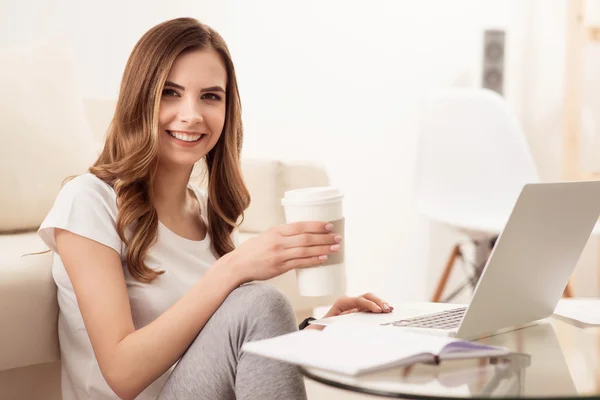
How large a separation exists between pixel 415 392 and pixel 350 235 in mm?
2718

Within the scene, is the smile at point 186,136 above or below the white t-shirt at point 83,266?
above

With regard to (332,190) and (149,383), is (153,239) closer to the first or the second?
(149,383)

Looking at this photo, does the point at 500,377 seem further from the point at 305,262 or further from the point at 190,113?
the point at 190,113

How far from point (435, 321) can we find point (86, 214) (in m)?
0.56

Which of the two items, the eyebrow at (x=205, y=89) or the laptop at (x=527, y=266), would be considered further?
the eyebrow at (x=205, y=89)

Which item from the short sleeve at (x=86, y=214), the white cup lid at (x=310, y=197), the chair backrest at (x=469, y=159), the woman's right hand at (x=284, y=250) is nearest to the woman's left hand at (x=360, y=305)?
the woman's right hand at (x=284, y=250)

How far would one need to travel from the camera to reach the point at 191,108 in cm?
138

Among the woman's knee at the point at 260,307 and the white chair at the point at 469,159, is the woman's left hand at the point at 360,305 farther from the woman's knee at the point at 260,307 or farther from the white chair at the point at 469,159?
the white chair at the point at 469,159

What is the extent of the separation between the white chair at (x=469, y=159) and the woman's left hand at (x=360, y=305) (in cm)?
184

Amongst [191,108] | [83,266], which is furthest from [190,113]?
[83,266]

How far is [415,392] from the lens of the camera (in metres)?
0.78

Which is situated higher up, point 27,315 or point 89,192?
point 89,192

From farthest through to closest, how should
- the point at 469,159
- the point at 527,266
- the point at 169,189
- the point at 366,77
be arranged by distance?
the point at 366,77
the point at 469,159
the point at 169,189
the point at 527,266

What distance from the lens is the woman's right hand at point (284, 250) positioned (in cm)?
107
